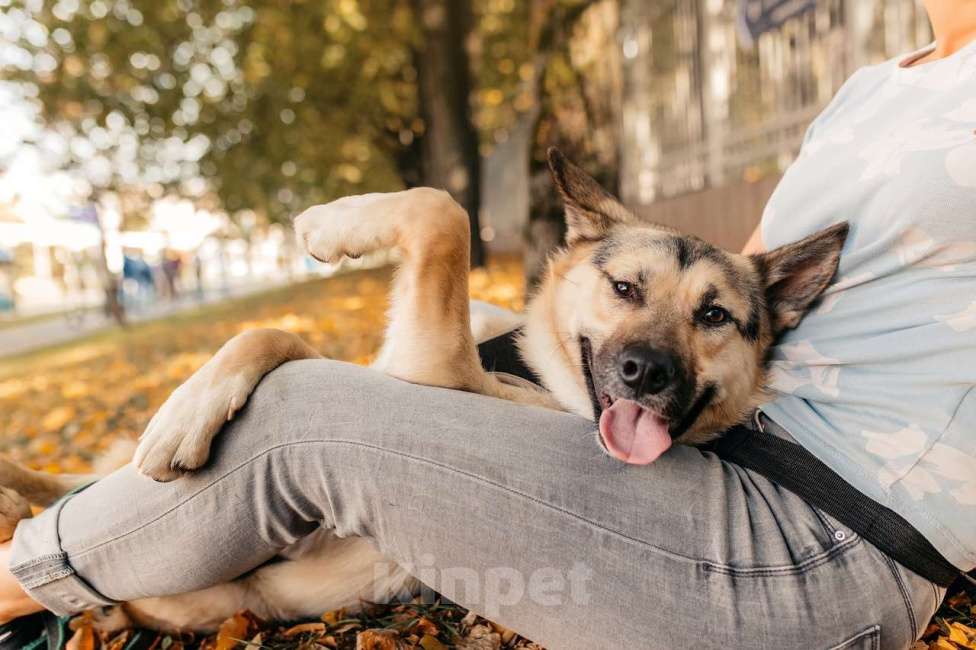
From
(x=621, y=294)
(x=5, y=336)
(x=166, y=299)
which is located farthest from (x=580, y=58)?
(x=166, y=299)

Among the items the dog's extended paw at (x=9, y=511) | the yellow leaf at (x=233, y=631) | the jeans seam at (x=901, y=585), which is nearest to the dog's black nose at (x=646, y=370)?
the jeans seam at (x=901, y=585)

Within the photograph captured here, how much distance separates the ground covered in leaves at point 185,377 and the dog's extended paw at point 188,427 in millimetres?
624

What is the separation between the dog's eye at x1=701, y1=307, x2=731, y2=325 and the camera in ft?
7.20

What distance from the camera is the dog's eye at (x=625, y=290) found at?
2.26 m

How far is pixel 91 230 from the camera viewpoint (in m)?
15.1

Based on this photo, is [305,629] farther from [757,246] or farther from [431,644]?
[757,246]

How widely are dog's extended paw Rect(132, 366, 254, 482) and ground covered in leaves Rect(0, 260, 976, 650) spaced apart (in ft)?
2.05

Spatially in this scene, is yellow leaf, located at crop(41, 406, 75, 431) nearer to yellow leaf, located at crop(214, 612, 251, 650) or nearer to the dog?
the dog

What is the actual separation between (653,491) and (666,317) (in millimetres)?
750

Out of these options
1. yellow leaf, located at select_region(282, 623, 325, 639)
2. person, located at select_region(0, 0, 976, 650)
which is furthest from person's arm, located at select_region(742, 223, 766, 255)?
yellow leaf, located at select_region(282, 623, 325, 639)

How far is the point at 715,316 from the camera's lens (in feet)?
7.22

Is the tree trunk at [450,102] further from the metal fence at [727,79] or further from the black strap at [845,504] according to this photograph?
the black strap at [845,504]

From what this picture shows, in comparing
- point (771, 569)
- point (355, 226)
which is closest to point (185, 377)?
point (355, 226)

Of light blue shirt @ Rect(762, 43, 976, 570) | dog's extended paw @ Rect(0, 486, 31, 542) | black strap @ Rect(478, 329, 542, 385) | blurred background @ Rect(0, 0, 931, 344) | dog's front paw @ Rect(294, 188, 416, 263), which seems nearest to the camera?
light blue shirt @ Rect(762, 43, 976, 570)
